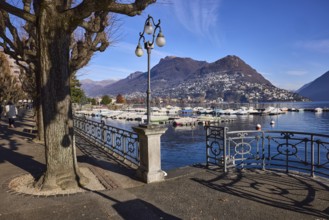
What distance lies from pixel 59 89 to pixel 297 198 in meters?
6.14

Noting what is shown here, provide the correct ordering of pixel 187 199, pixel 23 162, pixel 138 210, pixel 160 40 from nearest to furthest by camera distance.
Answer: pixel 138 210 < pixel 187 199 < pixel 160 40 < pixel 23 162

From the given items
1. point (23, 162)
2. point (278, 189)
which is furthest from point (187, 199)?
point (23, 162)

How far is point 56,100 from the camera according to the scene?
22.3 ft

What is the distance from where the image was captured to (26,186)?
699 centimetres

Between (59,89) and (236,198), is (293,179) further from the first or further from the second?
(59,89)

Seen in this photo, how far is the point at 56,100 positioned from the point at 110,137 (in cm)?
572

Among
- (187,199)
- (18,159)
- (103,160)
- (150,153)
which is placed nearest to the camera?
(187,199)

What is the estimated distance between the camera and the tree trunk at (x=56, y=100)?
6.65 m

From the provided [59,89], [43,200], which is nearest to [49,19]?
[59,89]

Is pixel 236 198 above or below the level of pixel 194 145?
above

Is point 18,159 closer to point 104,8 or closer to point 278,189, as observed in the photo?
point 104,8

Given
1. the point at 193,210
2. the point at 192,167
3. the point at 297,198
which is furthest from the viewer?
the point at 192,167

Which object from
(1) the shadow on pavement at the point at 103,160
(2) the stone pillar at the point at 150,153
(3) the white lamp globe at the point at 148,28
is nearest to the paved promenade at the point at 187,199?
(1) the shadow on pavement at the point at 103,160

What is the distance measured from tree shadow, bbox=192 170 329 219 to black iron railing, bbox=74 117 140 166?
327cm
